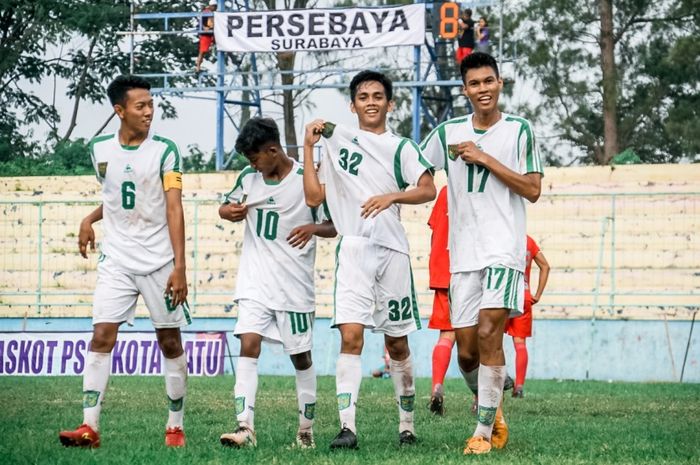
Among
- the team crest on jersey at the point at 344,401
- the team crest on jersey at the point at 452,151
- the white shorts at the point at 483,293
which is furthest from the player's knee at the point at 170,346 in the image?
the team crest on jersey at the point at 452,151

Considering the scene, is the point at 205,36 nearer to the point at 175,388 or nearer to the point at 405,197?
the point at 175,388

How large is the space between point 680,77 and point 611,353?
1366 centimetres

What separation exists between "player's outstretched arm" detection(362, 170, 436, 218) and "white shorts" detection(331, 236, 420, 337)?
0.36 metres

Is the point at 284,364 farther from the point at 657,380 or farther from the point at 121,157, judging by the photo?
the point at 121,157

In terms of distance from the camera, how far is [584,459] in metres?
8.08

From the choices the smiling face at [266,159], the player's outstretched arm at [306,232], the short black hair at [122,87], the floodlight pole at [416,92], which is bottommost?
the player's outstretched arm at [306,232]

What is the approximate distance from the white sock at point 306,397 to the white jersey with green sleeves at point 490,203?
47.2 inches

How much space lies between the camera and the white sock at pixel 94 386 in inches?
339

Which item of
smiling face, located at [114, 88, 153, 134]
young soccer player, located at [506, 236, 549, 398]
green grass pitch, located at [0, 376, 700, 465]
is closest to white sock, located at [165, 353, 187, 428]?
green grass pitch, located at [0, 376, 700, 465]

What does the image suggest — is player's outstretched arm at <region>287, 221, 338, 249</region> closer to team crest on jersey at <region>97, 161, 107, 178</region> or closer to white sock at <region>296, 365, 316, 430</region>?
white sock at <region>296, 365, 316, 430</region>

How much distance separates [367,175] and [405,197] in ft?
1.26

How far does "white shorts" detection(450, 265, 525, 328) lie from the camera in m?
8.41

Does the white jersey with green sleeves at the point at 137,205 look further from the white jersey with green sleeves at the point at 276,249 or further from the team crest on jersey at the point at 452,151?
the team crest on jersey at the point at 452,151

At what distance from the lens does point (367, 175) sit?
8812 mm
